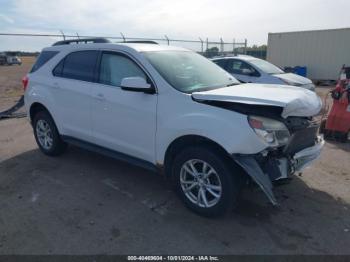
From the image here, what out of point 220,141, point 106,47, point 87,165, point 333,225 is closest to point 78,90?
point 106,47

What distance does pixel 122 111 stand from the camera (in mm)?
4180

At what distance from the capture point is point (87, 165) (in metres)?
5.32

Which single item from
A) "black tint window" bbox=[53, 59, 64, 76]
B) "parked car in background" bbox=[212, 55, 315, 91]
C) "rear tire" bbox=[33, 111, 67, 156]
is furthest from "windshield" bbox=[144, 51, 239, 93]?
"parked car in background" bbox=[212, 55, 315, 91]

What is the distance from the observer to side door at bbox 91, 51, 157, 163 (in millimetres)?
3965

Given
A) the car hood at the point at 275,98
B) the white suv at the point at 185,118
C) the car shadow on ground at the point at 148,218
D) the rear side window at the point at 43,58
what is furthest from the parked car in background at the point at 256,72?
the car hood at the point at 275,98

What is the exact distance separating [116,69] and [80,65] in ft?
2.70

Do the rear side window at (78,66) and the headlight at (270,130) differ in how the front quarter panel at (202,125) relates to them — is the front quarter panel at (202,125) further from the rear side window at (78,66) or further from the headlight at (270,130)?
the rear side window at (78,66)

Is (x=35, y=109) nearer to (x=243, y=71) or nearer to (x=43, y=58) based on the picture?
(x=43, y=58)

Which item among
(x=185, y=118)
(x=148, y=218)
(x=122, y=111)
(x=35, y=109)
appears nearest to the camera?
(x=185, y=118)

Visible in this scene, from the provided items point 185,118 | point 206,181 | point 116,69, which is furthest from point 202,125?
point 116,69

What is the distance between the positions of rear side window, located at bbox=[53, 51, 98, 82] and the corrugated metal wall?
18759mm

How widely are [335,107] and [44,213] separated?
18.9 feet

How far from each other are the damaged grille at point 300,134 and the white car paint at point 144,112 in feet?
0.48

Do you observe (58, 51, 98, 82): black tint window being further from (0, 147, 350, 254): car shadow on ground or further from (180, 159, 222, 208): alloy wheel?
(180, 159, 222, 208): alloy wheel
